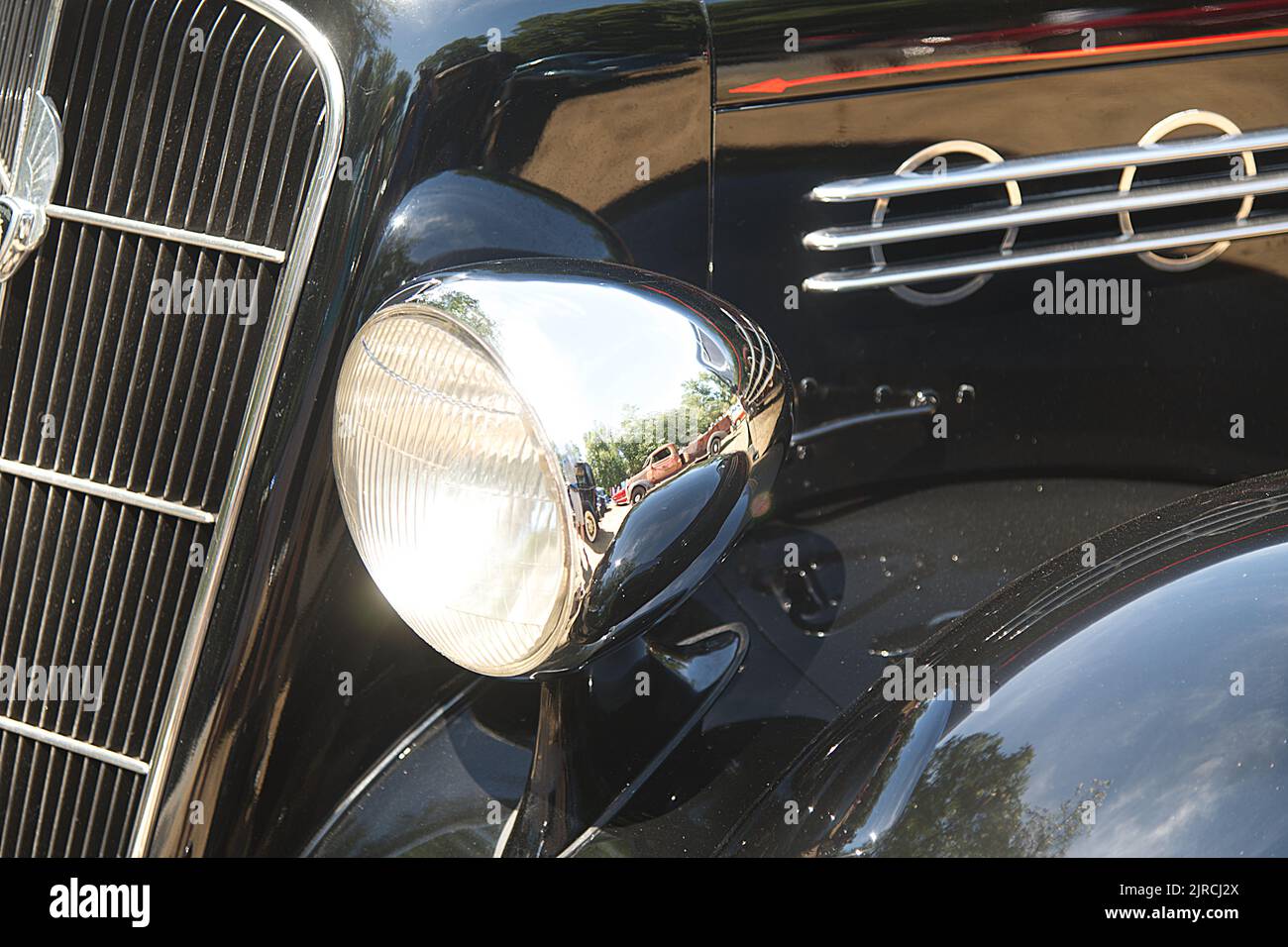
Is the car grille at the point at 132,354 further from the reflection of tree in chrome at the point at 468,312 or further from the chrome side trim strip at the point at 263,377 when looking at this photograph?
the reflection of tree in chrome at the point at 468,312

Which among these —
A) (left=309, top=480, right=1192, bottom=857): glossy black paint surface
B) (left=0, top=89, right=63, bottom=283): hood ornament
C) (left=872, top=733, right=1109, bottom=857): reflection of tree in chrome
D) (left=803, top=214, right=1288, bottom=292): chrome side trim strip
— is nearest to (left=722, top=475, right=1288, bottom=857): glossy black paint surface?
(left=872, top=733, right=1109, bottom=857): reflection of tree in chrome

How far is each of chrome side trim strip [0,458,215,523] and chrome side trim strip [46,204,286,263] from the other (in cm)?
30

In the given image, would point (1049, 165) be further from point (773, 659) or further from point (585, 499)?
point (585, 499)

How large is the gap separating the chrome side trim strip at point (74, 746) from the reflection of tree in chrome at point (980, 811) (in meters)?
0.95

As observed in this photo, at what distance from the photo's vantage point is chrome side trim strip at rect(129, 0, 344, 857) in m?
1.34

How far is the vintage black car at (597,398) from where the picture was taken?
3.61 feet

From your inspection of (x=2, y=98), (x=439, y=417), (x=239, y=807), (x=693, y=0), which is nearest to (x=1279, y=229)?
(x=693, y=0)

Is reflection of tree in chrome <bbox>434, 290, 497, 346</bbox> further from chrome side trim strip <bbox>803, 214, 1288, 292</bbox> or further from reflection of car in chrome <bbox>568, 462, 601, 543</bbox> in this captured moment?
chrome side trim strip <bbox>803, 214, 1288, 292</bbox>

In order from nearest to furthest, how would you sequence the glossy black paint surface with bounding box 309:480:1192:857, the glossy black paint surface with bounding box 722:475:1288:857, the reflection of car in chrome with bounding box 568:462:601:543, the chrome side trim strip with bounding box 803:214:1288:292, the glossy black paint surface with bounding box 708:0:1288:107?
the glossy black paint surface with bounding box 722:475:1288:857, the reflection of car in chrome with bounding box 568:462:601:543, the glossy black paint surface with bounding box 309:480:1192:857, the glossy black paint surface with bounding box 708:0:1288:107, the chrome side trim strip with bounding box 803:214:1288:292

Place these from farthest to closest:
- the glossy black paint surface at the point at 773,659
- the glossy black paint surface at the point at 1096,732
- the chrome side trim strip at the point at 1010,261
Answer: the chrome side trim strip at the point at 1010,261
the glossy black paint surface at the point at 773,659
the glossy black paint surface at the point at 1096,732

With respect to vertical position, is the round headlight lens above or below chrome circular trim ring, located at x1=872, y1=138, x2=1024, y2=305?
below

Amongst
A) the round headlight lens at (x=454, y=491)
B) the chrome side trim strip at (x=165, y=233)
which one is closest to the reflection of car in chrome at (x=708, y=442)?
the round headlight lens at (x=454, y=491)
